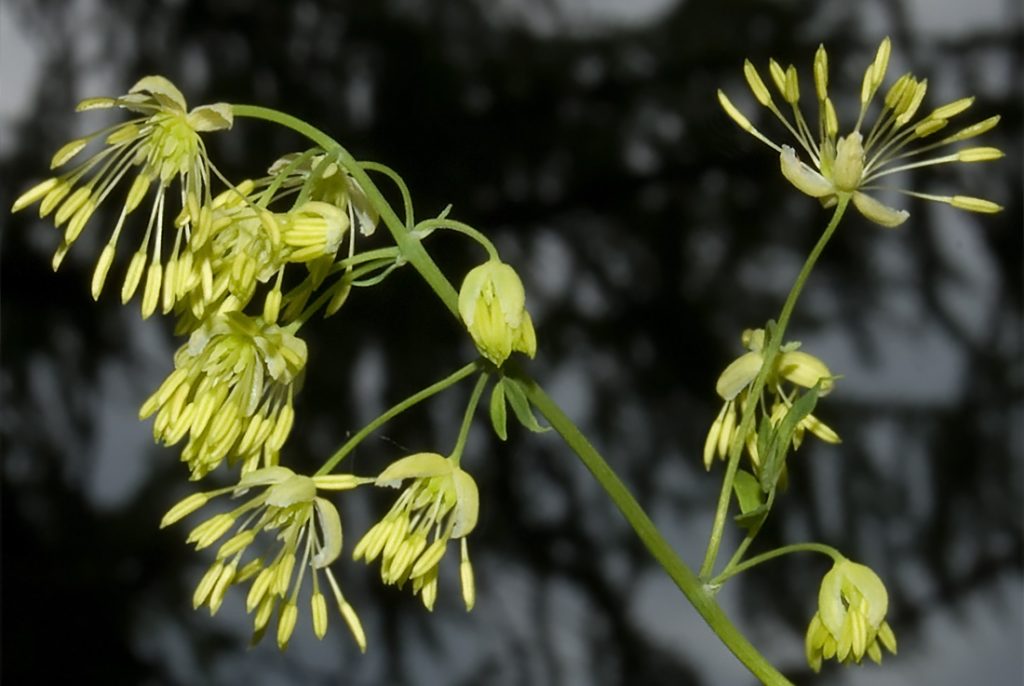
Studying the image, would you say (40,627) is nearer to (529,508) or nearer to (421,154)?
(529,508)

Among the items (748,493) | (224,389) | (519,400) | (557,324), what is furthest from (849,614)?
(557,324)

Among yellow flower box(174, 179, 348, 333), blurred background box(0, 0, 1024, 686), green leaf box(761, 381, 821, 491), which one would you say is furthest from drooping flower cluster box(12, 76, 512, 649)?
blurred background box(0, 0, 1024, 686)

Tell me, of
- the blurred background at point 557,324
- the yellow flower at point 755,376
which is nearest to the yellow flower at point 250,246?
the yellow flower at point 755,376

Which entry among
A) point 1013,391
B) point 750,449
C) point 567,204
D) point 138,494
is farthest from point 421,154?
point 750,449

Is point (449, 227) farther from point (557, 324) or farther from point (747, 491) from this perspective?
point (557, 324)

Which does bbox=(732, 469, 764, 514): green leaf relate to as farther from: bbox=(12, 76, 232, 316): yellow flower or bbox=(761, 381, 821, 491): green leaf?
bbox=(12, 76, 232, 316): yellow flower
